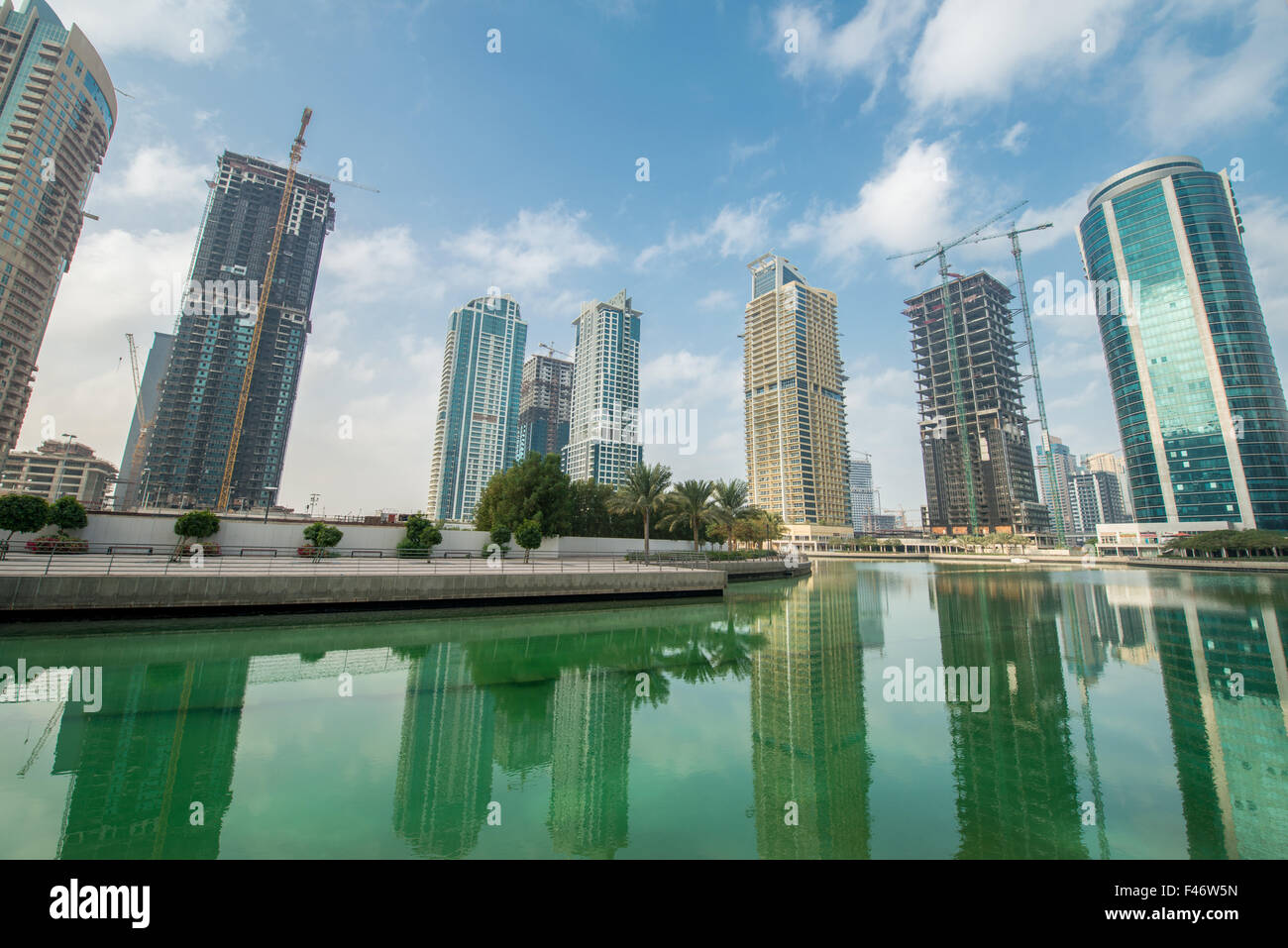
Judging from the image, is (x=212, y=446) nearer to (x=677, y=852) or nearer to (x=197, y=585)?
(x=197, y=585)

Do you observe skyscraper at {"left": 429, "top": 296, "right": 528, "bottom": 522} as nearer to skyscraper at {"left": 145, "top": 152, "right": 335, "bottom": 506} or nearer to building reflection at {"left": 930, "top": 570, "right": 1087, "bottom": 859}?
skyscraper at {"left": 145, "top": 152, "right": 335, "bottom": 506}

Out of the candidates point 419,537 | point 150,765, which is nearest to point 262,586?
point 150,765

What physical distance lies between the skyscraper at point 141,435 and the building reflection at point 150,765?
5170cm

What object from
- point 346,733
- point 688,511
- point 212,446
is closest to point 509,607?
point 346,733

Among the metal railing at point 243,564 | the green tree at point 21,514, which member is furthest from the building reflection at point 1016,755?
the green tree at point 21,514

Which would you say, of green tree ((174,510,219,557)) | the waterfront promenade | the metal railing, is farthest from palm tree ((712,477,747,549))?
green tree ((174,510,219,557))

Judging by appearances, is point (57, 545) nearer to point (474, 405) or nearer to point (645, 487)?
point (645, 487)

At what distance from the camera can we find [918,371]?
162500mm

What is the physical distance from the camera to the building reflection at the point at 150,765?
5.44 meters

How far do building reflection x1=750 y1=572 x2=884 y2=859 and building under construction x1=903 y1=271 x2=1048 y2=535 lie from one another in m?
149

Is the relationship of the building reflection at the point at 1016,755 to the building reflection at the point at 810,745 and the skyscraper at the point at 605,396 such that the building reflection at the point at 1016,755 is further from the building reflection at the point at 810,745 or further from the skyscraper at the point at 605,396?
the skyscraper at the point at 605,396

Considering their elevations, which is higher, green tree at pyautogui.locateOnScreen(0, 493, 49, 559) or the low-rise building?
the low-rise building

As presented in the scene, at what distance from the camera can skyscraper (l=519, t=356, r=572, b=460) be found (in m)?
184
